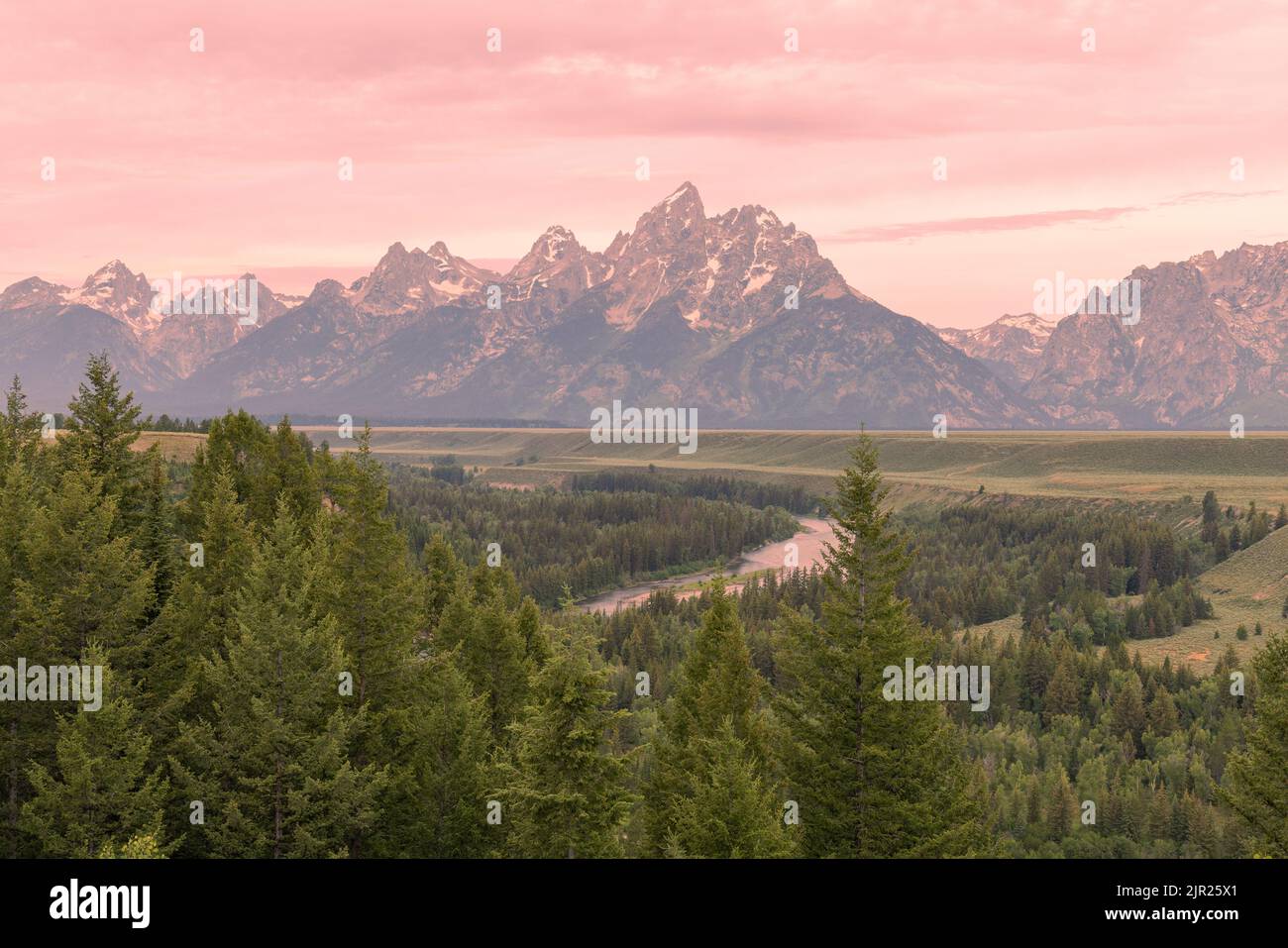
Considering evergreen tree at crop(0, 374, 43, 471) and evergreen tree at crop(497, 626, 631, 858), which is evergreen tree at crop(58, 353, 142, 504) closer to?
evergreen tree at crop(0, 374, 43, 471)

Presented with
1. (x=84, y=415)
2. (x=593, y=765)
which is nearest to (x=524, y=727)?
(x=593, y=765)

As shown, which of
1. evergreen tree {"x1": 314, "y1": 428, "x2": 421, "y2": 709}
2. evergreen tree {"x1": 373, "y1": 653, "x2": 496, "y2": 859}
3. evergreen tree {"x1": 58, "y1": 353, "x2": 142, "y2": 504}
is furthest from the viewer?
evergreen tree {"x1": 58, "y1": 353, "x2": 142, "y2": 504}

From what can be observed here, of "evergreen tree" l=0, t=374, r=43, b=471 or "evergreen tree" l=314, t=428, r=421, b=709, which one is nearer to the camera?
"evergreen tree" l=314, t=428, r=421, b=709

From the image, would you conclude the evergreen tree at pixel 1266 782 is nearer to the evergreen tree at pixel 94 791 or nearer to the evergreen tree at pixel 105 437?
the evergreen tree at pixel 94 791

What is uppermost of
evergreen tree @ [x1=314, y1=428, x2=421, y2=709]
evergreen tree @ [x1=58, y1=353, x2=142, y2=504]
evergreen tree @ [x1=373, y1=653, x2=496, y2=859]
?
evergreen tree @ [x1=58, y1=353, x2=142, y2=504]

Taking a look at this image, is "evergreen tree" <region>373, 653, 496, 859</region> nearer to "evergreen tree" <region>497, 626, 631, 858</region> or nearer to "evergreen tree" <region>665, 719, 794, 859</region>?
"evergreen tree" <region>497, 626, 631, 858</region>

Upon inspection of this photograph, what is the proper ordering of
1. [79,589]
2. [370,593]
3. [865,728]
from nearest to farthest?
[865,728]
[79,589]
[370,593]

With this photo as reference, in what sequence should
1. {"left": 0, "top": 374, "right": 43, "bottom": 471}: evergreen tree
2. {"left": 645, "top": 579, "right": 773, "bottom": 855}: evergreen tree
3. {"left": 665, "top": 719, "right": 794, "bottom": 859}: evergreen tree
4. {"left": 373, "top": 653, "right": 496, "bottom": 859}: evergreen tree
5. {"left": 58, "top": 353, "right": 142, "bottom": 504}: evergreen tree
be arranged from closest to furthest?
{"left": 665, "top": 719, "right": 794, "bottom": 859}: evergreen tree, {"left": 645, "top": 579, "right": 773, "bottom": 855}: evergreen tree, {"left": 373, "top": 653, "right": 496, "bottom": 859}: evergreen tree, {"left": 58, "top": 353, "right": 142, "bottom": 504}: evergreen tree, {"left": 0, "top": 374, "right": 43, "bottom": 471}: evergreen tree

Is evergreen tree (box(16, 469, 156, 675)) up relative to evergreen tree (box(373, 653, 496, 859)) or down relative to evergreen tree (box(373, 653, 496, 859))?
up

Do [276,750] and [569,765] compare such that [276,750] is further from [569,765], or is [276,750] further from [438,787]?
[569,765]

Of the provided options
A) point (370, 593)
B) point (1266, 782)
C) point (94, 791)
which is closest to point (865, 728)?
point (1266, 782)

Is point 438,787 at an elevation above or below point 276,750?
below

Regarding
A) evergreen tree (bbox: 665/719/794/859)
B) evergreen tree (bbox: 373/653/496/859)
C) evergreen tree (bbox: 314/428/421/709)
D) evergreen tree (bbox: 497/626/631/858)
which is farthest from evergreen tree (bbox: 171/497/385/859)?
evergreen tree (bbox: 665/719/794/859)
